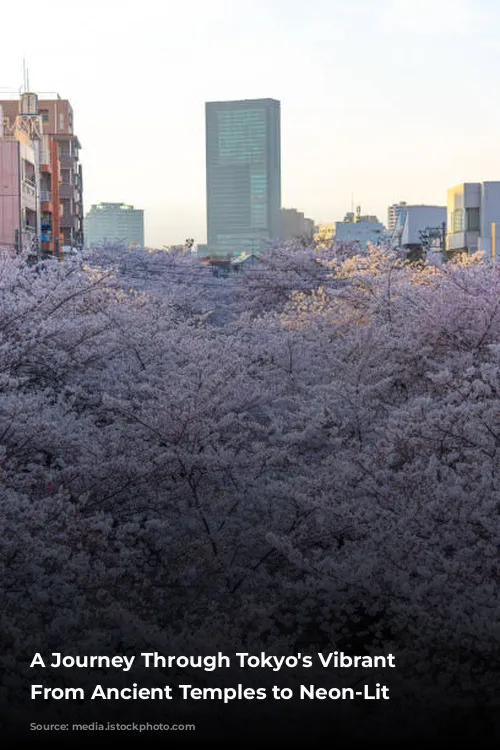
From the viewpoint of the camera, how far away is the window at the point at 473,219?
49531mm

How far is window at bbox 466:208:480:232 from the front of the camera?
49.5 metres

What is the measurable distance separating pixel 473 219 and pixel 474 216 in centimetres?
17

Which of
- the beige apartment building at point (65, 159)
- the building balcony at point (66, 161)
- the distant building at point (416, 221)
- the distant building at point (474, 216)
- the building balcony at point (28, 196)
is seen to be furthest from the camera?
the building balcony at point (66, 161)

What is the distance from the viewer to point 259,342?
19.2m

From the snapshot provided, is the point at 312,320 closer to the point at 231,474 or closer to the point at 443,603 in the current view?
the point at 231,474

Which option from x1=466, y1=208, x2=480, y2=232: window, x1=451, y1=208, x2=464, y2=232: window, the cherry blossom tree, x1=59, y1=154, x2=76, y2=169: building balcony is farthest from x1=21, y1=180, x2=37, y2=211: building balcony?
x1=59, y1=154, x2=76, y2=169: building balcony

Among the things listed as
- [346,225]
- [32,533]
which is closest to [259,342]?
[32,533]

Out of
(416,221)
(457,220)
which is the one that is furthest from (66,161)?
(457,220)

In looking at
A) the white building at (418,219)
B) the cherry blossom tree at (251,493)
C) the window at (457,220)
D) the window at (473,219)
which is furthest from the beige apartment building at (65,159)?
the cherry blossom tree at (251,493)

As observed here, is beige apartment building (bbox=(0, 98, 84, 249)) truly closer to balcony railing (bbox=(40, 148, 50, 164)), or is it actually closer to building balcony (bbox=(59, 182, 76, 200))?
building balcony (bbox=(59, 182, 76, 200))

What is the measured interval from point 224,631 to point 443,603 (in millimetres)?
2070

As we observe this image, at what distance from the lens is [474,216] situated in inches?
1955

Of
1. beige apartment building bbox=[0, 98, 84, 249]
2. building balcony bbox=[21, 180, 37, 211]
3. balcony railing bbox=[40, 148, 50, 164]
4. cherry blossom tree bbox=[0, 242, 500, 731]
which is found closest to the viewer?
cherry blossom tree bbox=[0, 242, 500, 731]

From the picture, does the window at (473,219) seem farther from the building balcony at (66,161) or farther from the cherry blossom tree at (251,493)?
the cherry blossom tree at (251,493)
